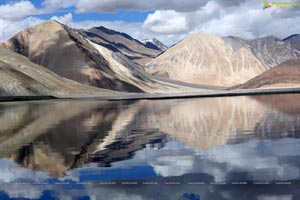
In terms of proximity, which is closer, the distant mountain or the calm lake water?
the calm lake water

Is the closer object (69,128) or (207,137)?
(207,137)

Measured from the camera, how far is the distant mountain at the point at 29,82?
511 ft

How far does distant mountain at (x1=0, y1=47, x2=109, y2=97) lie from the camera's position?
511 ft

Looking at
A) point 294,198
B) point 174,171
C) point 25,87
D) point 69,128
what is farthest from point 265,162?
point 25,87

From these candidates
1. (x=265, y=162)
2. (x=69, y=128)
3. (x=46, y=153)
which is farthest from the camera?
(x=69, y=128)

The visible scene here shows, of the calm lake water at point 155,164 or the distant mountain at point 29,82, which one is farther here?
the distant mountain at point 29,82

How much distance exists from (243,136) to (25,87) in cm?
13357

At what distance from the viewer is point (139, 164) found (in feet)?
74.3

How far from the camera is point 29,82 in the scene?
163 metres

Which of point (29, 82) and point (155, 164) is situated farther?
point (29, 82)

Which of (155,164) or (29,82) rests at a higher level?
(29,82)

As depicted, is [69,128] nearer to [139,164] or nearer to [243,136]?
[243,136]

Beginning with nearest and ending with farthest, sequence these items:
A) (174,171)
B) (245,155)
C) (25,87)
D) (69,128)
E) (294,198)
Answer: (294,198)
(174,171)
(245,155)
(69,128)
(25,87)

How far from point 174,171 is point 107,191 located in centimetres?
453
